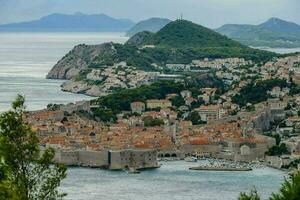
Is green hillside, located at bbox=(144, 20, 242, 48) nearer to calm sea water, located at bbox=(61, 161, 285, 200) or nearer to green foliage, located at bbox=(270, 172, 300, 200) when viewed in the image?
calm sea water, located at bbox=(61, 161, 285, 200)

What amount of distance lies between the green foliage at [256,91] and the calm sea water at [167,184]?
61.6 ft

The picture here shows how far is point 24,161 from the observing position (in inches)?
498

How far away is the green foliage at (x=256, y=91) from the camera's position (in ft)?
181

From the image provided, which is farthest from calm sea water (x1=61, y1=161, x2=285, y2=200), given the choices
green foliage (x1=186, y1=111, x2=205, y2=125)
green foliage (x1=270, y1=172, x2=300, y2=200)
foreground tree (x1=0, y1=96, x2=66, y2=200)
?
foreground tree (x1=0, y1=96, x2=66, y2=200)

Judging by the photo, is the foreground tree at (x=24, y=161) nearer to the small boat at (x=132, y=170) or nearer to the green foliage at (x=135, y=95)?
the small boat at (x=132, y=170)

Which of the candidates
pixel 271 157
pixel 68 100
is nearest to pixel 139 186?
pixel 271 157

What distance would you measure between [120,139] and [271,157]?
20.7 feet

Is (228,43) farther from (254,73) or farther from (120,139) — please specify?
(120,139)

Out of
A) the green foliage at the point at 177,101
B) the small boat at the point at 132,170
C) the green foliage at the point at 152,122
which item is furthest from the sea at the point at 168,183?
the green foliage at the point at 177,101

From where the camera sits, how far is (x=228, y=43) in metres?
104

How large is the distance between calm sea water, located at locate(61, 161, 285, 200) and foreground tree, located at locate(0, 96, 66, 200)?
16.1 m

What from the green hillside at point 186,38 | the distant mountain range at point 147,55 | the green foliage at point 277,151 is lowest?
the green foliage at point 277,151

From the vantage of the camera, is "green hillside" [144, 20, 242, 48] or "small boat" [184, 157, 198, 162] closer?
"small boat" [184, 157, 198, 162]

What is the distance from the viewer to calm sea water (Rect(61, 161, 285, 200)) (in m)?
29.6
